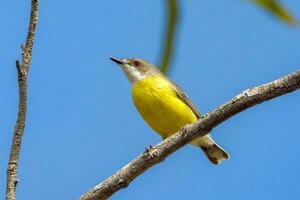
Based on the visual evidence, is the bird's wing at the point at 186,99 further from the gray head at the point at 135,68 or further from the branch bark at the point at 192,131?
the branch bark at the point at 192,131

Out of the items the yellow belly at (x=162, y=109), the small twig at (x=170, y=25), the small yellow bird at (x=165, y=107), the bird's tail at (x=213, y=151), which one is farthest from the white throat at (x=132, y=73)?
the small twig at (x=170, y=25)

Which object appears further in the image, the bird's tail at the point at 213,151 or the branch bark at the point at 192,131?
the bird's tail at the point at 213,151

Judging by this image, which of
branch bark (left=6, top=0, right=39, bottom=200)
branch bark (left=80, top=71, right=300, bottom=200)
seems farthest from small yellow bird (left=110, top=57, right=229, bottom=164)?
branch bark (left=6, top=0, right=39, bottom=200)

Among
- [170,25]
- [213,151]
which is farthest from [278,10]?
[213,151]

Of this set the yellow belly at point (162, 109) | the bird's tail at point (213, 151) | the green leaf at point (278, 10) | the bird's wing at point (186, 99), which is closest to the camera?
the green leaf at point (278, 10)

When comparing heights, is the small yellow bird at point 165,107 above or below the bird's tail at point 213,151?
above

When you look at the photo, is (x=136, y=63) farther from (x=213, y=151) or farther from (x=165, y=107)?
(x=213, y=151)

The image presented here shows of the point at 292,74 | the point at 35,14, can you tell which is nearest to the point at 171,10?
the point at 35,14

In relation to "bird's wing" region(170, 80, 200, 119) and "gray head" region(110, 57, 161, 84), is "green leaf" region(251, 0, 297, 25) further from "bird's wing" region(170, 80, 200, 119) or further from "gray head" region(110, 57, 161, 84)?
"gray head" region(110, 57, 161, 84)
